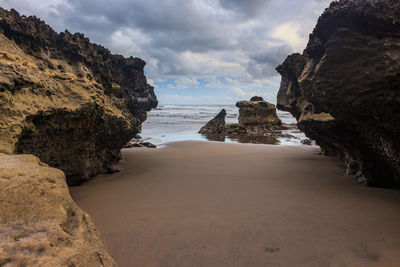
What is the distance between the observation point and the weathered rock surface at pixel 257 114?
27.1 metres

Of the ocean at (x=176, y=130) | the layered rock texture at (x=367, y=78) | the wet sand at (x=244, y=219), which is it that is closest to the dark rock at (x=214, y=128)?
the ocean at (x=176, y=130)

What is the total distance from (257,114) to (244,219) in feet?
82.4

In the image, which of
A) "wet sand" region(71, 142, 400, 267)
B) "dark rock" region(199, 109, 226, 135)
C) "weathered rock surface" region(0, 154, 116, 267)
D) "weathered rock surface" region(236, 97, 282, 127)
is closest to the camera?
"weathered rock surface" region(0, 154, 116, 267)

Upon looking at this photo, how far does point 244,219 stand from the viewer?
11.8 feet

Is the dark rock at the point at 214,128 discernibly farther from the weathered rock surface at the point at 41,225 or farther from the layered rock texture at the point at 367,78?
the weathered rock surface at the point at 41,225

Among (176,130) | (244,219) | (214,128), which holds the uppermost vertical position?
(214,128)

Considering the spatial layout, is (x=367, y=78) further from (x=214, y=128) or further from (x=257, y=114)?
(x=257, y=114)

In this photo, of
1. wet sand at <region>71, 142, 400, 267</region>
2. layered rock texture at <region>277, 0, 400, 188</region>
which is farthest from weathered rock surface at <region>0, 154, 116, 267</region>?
layered rock texture at <region>277, 0, 400, 188</region>

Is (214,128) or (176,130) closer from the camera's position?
(214,128)

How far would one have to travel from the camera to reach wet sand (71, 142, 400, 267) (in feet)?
8.93

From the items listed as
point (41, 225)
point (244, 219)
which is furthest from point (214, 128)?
point (41, 225)

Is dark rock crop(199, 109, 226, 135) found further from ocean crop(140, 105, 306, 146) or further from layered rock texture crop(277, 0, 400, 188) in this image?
layered rock texture crop(277, 0, 400, 188)

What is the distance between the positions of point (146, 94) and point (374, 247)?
1109 centimetres

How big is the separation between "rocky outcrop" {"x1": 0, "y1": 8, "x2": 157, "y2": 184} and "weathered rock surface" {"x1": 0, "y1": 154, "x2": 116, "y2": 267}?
168 centimetres
